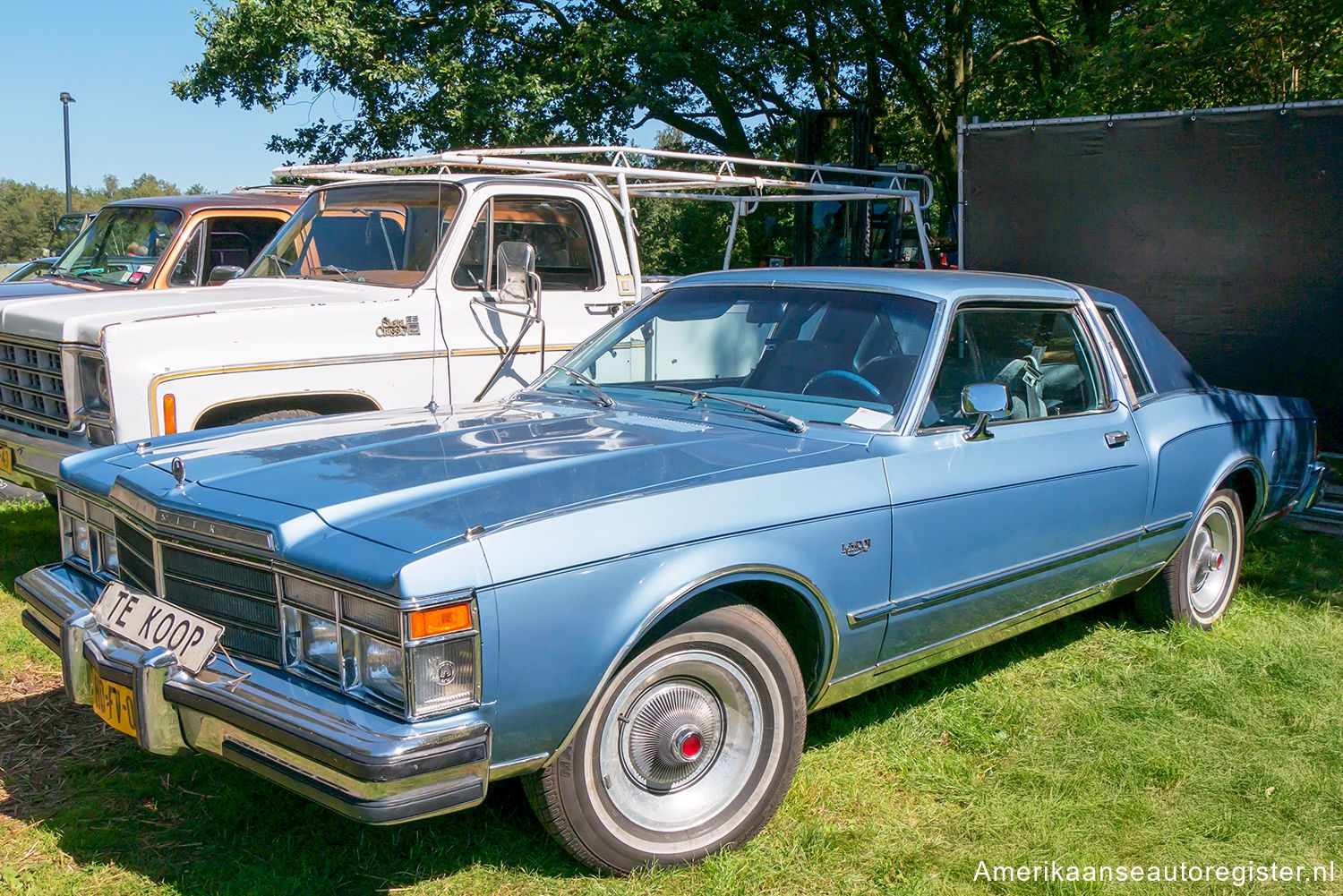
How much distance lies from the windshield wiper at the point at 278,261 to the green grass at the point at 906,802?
93.9 inches

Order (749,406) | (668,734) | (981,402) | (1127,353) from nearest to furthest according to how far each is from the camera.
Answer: (668,734) → (981,402) → (749,406) → (1127,353)

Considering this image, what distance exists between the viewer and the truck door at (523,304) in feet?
18.4

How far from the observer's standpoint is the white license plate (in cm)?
273

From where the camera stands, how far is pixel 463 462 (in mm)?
3082

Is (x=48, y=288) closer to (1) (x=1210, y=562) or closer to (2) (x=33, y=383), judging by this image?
(2) (x=33, y=383)

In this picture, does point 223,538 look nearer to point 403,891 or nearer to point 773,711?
A: point 403,891

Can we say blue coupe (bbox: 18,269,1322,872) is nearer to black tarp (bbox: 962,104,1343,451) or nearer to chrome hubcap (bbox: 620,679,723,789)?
chrome hubcap (bbox: 620,679,723,789)

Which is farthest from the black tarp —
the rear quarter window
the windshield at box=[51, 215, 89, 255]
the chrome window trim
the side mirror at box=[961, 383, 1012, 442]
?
the windshield at box=[51, 215, 89, 255]

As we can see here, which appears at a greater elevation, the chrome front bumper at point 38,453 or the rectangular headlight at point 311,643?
the chrome front bumper at point 38,453

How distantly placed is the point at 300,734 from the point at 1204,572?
4167 mm

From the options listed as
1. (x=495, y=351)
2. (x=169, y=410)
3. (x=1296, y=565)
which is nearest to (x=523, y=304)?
(x=495, y=351)

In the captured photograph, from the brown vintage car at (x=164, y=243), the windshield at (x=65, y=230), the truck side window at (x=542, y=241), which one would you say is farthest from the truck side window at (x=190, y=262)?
the windshield at (x=65, y=230)

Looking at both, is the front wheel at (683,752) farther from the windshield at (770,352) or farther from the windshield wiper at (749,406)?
the windshield at (770,352)

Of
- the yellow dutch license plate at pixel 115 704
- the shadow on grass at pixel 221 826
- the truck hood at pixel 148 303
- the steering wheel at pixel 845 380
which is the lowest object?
the shadow on grass at pixel 221 826
